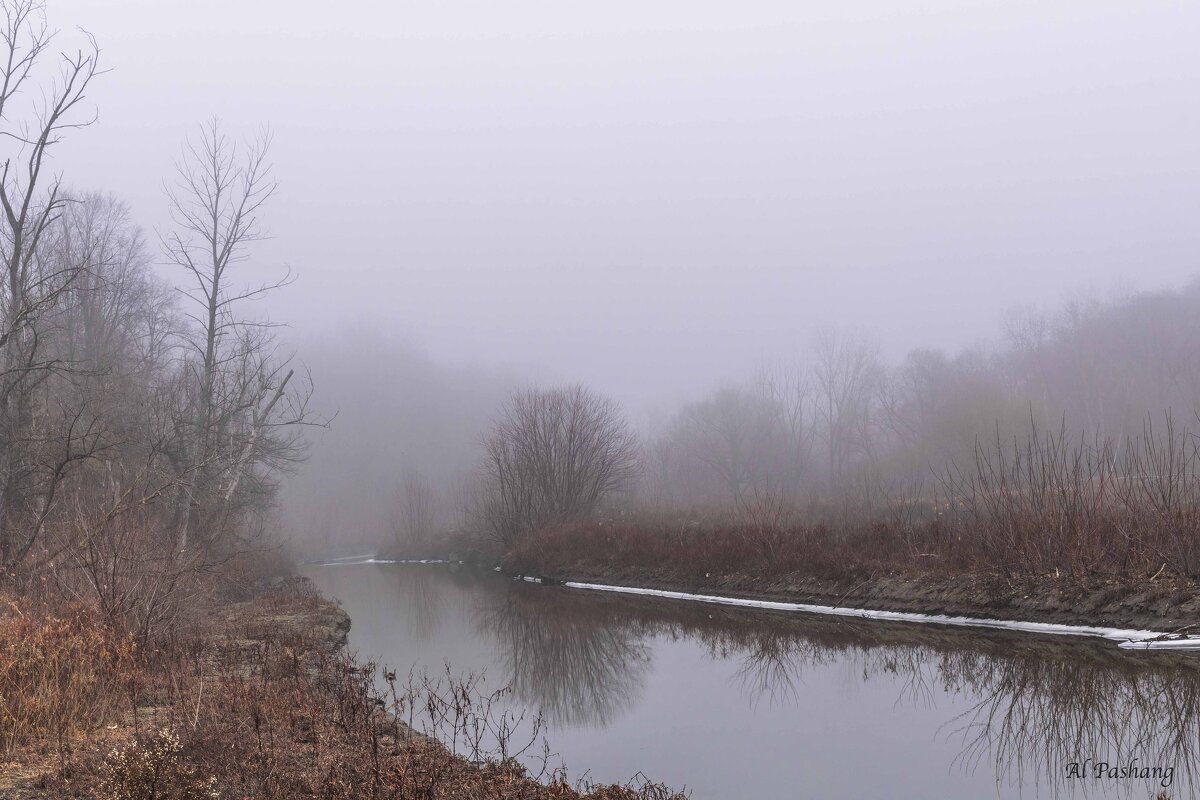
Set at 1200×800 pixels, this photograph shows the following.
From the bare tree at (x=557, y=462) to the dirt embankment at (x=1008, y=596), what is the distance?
51.5ft

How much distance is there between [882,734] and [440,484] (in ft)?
263

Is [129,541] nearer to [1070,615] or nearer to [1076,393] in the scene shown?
[1070,615]

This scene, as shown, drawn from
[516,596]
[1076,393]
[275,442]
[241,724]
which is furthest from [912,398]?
[241,724]

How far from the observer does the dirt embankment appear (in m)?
11.1

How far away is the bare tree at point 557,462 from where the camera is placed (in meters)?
36.6

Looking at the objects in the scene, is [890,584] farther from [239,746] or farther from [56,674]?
[56,674]

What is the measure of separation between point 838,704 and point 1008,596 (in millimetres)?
5257

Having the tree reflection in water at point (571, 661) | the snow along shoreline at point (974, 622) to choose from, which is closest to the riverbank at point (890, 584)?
the snow along shoreline at point (974, 622)

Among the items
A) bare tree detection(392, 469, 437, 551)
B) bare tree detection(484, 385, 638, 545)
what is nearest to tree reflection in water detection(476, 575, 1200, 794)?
bare tree detection(484, 385, 638, 545)

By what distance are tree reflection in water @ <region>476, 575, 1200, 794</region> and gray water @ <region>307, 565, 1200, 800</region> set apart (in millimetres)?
31

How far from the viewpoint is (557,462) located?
36875 mm

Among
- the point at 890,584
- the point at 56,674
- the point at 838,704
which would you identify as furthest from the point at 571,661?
the point at 56,674

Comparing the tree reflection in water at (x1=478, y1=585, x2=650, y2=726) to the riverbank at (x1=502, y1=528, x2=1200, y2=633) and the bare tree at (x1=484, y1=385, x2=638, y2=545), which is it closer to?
the riverbank at (x1=502, y1=528, x2=1200, y2=633)

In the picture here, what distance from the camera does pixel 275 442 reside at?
24859mm
